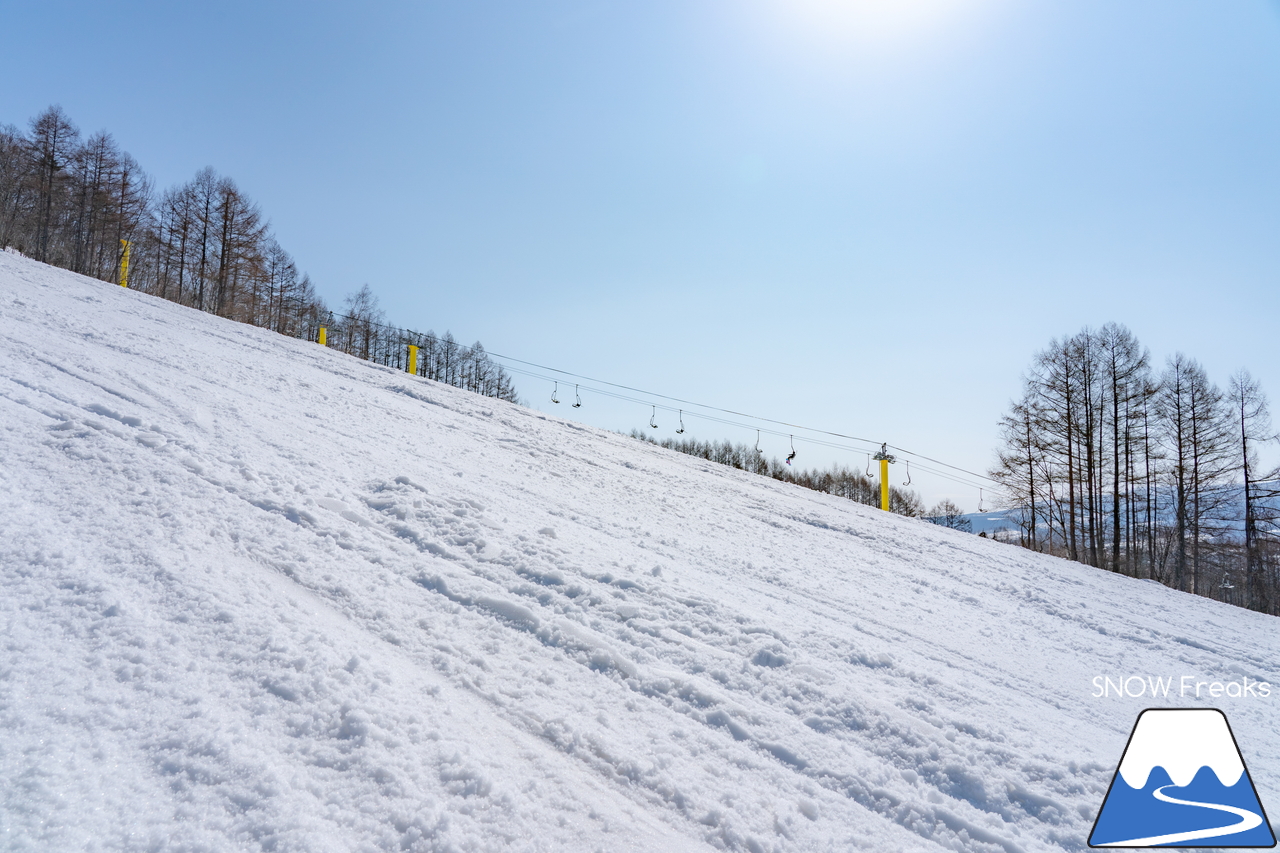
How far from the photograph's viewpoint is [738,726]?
2582 millimetres

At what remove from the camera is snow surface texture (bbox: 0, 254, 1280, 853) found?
1848 millimetres

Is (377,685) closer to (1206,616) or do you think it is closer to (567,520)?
(567,520)

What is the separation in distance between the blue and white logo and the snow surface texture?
0.30 ft

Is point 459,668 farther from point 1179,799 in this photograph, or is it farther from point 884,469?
point 884,469

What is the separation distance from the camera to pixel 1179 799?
2510 mm

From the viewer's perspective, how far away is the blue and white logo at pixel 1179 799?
2309 mm

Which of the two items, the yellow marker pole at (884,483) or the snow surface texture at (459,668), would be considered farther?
the yellow marker pole at (884,483)

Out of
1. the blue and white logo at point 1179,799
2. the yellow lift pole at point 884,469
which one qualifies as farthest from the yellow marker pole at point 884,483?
the blue and white logo at point 1179,799

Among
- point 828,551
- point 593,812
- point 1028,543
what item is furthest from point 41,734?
A: point 1028,543

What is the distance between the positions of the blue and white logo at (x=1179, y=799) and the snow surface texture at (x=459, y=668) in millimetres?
93

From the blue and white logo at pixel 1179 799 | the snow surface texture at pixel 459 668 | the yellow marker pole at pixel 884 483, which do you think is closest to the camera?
the snow surface texture at pixel 459 668

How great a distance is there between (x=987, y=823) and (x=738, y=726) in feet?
3.24

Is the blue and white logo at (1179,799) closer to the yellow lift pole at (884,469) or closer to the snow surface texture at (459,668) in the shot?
the snow surface texture at (459,668)

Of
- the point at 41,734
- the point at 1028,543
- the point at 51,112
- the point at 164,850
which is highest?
the point at 51,112
